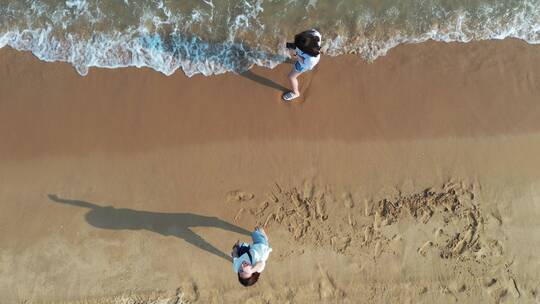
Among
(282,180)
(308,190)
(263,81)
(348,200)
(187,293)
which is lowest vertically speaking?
(187,293)

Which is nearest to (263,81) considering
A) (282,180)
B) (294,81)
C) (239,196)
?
(294,81)

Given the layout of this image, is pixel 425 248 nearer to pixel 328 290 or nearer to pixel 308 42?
pixel 328 290

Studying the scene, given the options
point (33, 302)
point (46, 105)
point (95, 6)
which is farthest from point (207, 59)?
point (33, 302)

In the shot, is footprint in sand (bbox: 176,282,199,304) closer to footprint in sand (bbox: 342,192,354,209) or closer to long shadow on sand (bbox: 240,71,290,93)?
footprint in sand (bbox: 342,192,354,209)

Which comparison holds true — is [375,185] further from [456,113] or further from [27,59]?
[27,59]

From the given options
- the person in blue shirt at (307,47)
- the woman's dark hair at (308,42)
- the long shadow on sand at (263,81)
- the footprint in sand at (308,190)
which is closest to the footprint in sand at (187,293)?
the footprint in sand at (308,190)

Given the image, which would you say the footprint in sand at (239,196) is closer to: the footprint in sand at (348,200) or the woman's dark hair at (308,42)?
the footprint in sand at (348,200)
